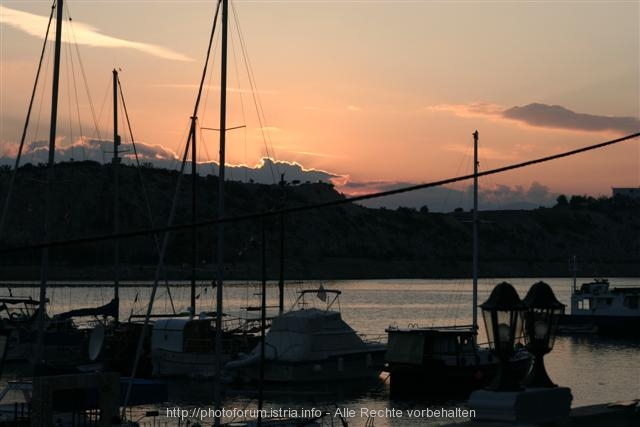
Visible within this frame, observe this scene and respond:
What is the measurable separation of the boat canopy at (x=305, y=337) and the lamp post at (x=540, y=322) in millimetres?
33240

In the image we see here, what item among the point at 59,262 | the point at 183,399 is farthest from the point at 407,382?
the point at 59,262

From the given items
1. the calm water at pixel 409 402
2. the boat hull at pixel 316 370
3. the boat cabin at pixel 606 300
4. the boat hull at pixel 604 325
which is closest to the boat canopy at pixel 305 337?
the boat hull at pixel 316 370

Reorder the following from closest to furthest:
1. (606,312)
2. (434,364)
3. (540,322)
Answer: (540,322) < (434,364) < (606,312)

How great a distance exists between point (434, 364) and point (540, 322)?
102 ft

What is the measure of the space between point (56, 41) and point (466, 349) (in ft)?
65.9

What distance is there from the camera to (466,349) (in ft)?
147

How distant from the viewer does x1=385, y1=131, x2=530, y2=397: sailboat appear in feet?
143

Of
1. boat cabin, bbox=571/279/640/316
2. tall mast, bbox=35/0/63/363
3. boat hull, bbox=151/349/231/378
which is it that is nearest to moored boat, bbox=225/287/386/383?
boat hull, bbox=151/349/231/378

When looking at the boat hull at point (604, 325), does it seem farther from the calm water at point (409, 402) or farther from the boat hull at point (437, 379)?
A: the boat hull at point (437, 379)

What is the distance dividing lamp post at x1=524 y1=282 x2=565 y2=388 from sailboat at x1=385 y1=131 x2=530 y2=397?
30.6 meters

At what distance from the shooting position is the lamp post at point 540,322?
1282cm

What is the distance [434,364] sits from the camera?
1726 inches

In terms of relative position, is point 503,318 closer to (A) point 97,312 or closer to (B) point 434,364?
(B) point 434,364

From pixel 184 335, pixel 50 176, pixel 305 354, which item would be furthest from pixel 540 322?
pixel 184 335
